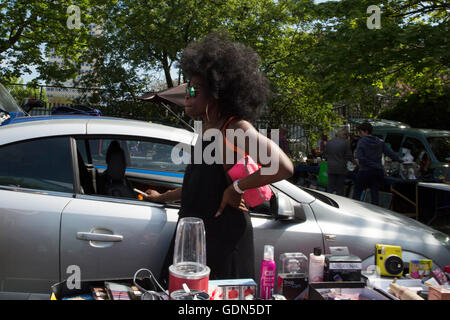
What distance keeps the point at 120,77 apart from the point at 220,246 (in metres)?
13.0

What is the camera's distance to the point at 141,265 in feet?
8.05

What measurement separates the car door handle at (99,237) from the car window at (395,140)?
8.85 m

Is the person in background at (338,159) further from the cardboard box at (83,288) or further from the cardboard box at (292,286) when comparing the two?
the cardboard box at (83,288)

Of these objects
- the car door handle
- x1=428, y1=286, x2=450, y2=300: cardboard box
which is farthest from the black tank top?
x1=428, y1=286, x2=450, y2=300: cardboard box

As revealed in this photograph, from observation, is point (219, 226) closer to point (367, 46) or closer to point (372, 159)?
point (372, 159)

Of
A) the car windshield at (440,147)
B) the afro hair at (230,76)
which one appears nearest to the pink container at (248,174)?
the afro hair at (230,76)

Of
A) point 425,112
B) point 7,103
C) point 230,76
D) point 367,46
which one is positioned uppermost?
point 367,46

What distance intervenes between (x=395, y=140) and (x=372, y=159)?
2996mm

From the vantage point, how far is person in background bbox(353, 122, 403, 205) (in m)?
7.25

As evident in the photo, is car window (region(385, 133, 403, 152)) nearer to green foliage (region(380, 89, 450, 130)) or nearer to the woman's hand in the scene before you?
green foliage (region(380, 89, 450, 130))

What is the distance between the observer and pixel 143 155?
3432 mm

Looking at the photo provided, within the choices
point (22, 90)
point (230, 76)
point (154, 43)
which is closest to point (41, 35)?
point (22, 90)

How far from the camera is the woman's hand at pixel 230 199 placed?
6.15 ft

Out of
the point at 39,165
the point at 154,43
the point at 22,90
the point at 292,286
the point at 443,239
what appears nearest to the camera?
the point at 292,286
